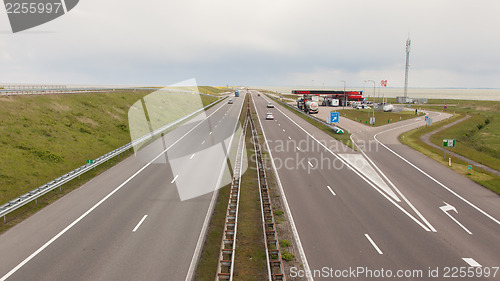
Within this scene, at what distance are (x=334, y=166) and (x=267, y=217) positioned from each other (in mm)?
14032

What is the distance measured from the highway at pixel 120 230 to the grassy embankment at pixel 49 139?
7.44ft

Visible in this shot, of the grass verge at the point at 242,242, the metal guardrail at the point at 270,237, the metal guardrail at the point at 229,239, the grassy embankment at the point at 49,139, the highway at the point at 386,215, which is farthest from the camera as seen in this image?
the grassy embankment at the point at 49,139

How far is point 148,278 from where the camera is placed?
39.9ft

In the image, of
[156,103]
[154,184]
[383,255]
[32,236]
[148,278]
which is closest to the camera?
[148,278]

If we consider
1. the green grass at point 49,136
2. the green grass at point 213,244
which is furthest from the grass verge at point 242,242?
the green grass at point 49,136

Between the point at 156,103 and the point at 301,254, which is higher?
the point at 156,103

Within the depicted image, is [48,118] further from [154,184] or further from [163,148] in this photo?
[154,184]

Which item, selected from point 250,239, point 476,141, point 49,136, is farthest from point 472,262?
point 476,141

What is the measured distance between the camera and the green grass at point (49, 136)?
77.7ft

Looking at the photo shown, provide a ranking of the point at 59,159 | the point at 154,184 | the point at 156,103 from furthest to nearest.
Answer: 1. the point at 156,103
2. the point at 59,159
3. the point at 154,184

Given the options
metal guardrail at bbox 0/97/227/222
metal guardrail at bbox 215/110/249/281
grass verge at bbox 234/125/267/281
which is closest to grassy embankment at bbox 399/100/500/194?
grass verge at bbox 234/125/267/281

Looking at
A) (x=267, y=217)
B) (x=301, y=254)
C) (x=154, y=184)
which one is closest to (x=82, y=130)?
(x=154, y=184)

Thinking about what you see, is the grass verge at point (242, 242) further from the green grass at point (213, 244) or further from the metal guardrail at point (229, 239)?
the metal guardrail at point (229, 239)

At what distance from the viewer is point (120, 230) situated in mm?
16125
